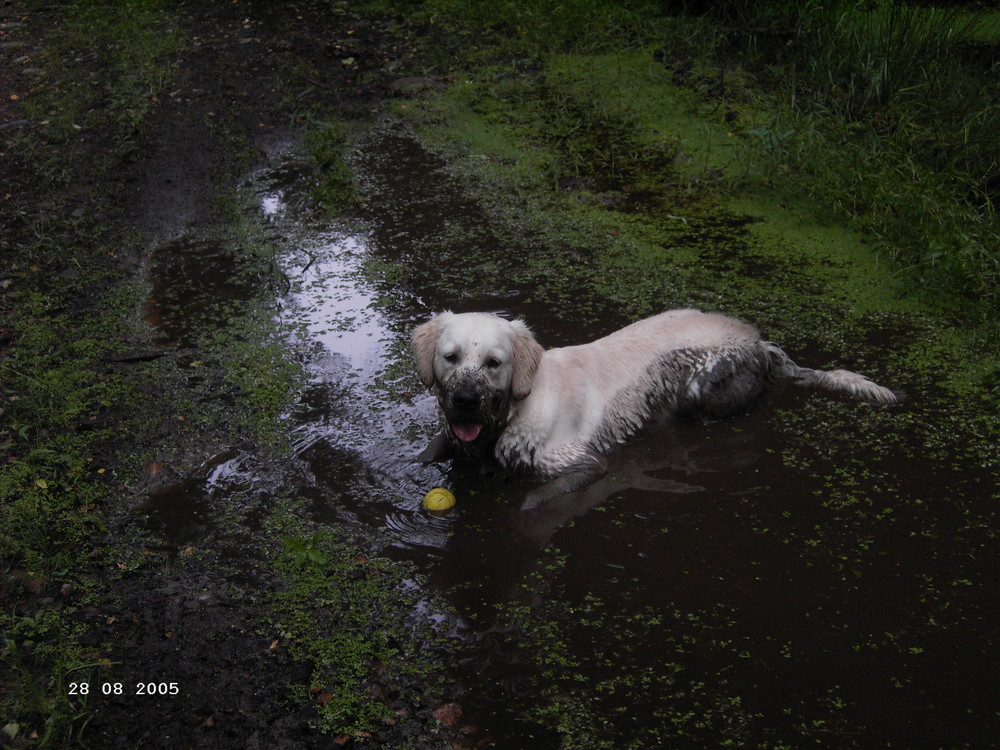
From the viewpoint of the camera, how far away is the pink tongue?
16.6ft

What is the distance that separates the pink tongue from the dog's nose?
0.16 meters

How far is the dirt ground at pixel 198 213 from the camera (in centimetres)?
359

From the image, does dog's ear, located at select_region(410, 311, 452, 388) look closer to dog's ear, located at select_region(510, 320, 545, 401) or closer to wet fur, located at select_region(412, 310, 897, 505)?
wet fur, located at select_region(412, 310, 897, 505)

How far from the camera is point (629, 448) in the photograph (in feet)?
18.2

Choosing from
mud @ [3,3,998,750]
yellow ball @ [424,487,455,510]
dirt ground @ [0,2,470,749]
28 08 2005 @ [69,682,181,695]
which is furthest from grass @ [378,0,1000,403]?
28 08 2005 @ [69,682,181,695]

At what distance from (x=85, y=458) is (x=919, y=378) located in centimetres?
522

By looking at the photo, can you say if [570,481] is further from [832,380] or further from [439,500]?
[832,380]

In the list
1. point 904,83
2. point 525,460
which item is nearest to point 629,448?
point 525,460

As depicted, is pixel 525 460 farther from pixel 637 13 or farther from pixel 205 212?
pixel 637 13

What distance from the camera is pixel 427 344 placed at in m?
5.23

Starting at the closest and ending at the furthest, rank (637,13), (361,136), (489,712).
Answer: (489,712) → (361,136) → (637,13)

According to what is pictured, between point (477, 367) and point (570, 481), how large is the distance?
85 centimetres

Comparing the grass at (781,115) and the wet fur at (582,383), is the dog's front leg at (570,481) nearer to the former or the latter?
the wet fur at (582,383)

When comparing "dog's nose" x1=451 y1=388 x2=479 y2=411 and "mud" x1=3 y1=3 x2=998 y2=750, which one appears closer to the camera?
"mud" x1=3 y1=3 x2=998 y2=750
